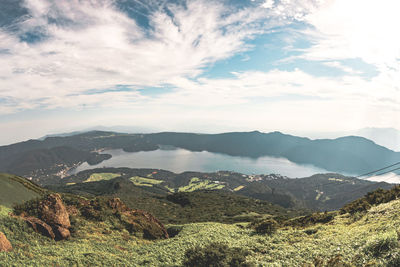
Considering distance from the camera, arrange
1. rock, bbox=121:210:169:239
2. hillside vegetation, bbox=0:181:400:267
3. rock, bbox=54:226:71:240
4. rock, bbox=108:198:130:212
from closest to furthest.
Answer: hillside vegetation, bbox=0:181:400:267 → rock, bbox=54:226:71:240 → rock, bbox=121:210:169:239 → rock, bbox=108:198:130:212

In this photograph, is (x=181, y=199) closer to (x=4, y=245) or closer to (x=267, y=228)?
(x=267, y=228)

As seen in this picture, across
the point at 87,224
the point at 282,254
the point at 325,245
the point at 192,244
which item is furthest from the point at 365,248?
the point at 87,224

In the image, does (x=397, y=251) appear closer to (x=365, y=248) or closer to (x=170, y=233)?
(x=365, y=248)

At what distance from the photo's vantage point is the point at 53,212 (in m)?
20.5

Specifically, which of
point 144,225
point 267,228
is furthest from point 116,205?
point 267,228

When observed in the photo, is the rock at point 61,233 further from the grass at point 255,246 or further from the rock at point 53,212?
the grass at point 255,246

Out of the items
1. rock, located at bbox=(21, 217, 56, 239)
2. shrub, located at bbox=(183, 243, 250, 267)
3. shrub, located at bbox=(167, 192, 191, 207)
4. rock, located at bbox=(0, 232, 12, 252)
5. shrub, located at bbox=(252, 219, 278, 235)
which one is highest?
rock, located at bbox=(0, 232, 12, 252)

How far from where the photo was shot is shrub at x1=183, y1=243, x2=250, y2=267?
15.1 meters

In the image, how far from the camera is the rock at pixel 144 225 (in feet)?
85.4

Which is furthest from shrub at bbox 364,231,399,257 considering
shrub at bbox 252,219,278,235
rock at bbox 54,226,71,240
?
rock at bbox 54,226,71,240

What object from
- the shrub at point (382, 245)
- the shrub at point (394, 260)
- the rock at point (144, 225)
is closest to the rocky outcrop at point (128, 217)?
the rock at point (144, 225)

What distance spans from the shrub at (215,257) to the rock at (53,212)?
46.4 ft

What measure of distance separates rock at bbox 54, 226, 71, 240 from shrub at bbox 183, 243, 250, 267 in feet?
41.1

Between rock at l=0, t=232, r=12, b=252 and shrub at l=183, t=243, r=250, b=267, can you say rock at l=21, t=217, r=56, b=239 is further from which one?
shrub at l=183, t=243, r=250, b=267
